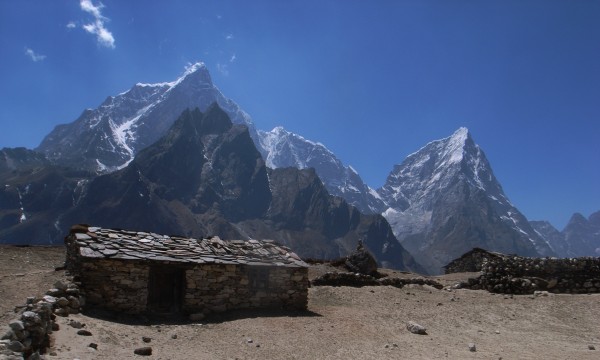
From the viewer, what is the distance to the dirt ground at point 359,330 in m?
12.2

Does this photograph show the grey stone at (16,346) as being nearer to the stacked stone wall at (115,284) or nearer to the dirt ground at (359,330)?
the dirt ground at (359,330)

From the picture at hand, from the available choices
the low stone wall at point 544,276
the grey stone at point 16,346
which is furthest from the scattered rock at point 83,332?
the low stone wall at point 544,276

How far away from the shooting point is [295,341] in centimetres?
1357

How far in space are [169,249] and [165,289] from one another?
1426 mm

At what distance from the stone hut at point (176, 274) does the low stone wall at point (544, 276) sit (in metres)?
11.1

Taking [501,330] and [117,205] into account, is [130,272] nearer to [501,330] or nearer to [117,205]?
[501,330]

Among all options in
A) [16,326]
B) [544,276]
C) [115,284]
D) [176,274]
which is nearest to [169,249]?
[176,274]

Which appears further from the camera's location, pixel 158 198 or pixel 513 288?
pixel 158 198

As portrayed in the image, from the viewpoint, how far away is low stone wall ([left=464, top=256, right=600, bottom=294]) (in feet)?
76.0

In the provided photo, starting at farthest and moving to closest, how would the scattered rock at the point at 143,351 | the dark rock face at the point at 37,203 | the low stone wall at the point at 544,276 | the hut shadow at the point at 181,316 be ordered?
the dark rock face at the point at 37,203
the low stone wall at the point at 544,276
the hut shadow at the point at 181,316
the scattered rock at the point at 143,351

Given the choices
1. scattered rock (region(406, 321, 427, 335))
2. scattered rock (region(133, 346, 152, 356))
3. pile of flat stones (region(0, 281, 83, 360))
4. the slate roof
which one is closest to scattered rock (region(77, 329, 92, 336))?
pile of flat stones (region(0, 281, 83, 360))

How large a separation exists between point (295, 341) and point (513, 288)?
46.3 ft

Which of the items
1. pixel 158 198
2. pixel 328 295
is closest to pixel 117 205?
pixel 158 198

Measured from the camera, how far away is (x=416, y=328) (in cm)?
Answer: 1562
